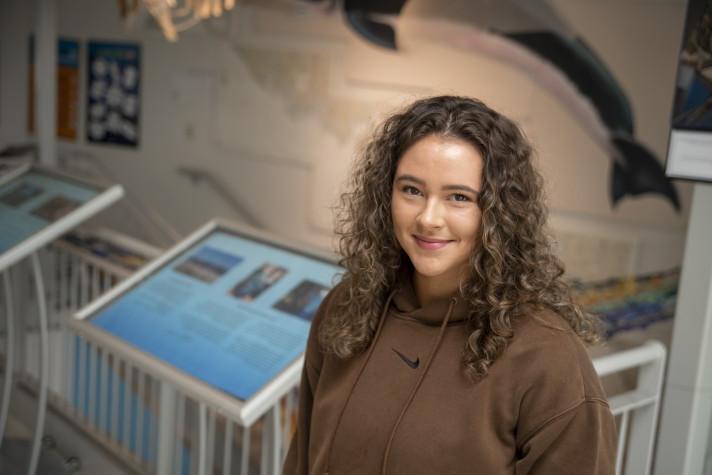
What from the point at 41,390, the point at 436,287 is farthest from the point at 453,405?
the point at 41,390

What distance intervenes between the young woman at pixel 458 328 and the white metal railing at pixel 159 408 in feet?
3.02

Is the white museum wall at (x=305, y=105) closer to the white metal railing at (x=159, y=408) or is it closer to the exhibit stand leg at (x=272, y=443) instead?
the white metal railing at (x=159, y=408)

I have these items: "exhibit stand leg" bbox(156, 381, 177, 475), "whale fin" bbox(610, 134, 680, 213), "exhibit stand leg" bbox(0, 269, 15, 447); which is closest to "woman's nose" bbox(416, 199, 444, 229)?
"exhibit stand leg" bbox(156, 381, 177, 475)

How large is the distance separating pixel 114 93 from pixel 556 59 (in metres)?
3.81

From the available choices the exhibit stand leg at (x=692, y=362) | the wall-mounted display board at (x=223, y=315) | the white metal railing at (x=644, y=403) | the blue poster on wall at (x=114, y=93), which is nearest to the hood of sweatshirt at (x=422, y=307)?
the wall-mounted display board at (x=223, y=315)

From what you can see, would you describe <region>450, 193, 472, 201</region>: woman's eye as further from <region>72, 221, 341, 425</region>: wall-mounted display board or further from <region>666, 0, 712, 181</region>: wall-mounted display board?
<region>666, 0, 712, 181</region>: wall-mounted display board

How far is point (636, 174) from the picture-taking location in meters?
4.07

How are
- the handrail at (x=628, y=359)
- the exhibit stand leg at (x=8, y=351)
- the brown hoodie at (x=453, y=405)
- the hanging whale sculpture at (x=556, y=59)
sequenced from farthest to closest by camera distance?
the hanging whale sculpture at (x=556, y=59)
the exhibit stand leg at (x=8, y=351)
the handrail at (x=628, y=359)
the brown hoodie at (x=453, y=405)

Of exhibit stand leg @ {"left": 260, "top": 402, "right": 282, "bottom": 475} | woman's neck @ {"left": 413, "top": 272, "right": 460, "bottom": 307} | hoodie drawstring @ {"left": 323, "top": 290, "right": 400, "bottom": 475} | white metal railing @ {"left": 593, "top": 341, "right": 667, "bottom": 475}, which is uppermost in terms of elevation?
woman's neck @ {"left": 413, "top": 272, "right": 460, "bottom": 307}

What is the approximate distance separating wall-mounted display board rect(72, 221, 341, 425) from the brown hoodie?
71 cm

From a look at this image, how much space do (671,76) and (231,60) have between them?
3076 millimetres

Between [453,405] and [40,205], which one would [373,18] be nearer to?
[40,205]

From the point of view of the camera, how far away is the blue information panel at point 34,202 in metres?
3.60

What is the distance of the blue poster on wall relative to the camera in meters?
6.54
